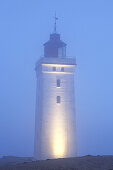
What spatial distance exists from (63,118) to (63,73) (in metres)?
4.89

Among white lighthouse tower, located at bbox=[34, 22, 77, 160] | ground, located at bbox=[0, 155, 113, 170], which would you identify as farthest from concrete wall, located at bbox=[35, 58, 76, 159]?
ground, located at bbox=[0, 155, 113, 170]

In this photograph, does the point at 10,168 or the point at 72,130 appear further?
the point at 72,130

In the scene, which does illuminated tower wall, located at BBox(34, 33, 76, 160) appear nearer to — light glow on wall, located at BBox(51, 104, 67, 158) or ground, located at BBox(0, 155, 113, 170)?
light glow on wall, located at BBox(51, 104, 67, 158)

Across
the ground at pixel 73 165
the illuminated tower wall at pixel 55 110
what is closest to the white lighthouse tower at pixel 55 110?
the illuminated tower wall at pixel 55 110

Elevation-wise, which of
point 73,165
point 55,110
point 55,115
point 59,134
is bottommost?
point 59,134

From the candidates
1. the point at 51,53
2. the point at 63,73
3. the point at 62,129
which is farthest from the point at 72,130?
the point at 51,53

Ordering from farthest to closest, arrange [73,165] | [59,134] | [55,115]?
[55,115] → [59,134] → [73,165]

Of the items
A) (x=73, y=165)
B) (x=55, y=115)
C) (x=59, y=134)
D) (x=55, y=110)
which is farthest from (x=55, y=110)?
(x=73, y=165)

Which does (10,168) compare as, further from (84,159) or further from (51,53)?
(51,53)

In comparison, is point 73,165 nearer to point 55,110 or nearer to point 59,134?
point 59,134

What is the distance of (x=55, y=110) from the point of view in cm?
3406

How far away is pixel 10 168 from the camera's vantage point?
2120 cm

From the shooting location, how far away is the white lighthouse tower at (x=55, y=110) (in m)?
33.5

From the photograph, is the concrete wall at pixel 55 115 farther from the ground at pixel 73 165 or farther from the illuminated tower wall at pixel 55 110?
the ground at pixel 73 165
